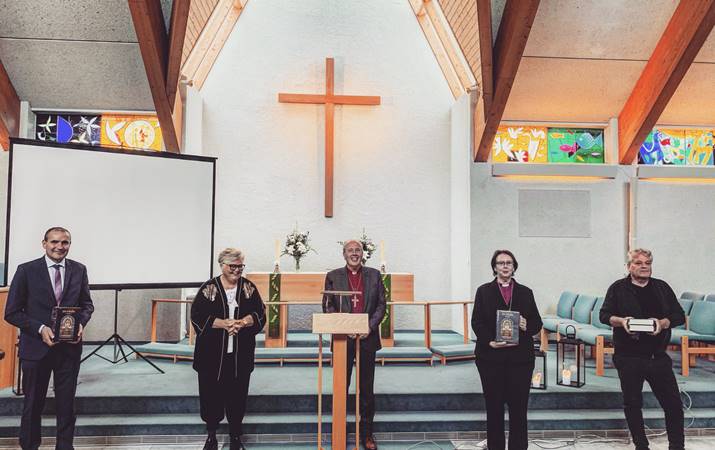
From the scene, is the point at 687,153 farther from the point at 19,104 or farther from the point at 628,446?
→ the point at 19,104

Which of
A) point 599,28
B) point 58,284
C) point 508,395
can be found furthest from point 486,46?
point 58,284

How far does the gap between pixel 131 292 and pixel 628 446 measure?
564 centimetres

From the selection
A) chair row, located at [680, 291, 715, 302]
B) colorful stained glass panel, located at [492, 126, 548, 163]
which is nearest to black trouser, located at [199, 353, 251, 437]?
colorful stained glass panel, located at [492, 126, 548, 163]

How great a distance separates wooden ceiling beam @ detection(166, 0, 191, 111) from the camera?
223 inches

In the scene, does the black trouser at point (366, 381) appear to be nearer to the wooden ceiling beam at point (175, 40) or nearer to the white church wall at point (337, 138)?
the wooden ceiling beam at point (175, 40)

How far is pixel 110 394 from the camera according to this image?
4590mm

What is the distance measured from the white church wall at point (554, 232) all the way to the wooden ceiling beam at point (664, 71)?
0.60 metres

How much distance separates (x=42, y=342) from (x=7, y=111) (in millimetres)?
4462

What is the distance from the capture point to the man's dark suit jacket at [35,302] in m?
3.53

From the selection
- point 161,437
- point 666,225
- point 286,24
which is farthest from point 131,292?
point 666,225

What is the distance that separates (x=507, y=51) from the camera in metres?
6.11

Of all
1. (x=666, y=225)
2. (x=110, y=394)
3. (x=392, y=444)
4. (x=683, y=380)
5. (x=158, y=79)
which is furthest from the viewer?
(x=666, y=225)

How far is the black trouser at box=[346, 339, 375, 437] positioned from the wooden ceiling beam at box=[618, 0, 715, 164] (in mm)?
4647

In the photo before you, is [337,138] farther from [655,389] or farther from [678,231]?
[655,389]
